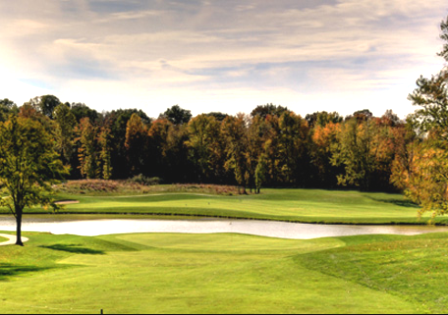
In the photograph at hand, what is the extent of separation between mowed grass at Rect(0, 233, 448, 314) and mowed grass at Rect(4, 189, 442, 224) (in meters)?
22.8

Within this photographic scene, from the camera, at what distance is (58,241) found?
38.9m

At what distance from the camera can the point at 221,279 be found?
67.2ft

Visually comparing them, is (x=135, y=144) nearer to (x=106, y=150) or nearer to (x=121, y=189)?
(x=106, y=150)

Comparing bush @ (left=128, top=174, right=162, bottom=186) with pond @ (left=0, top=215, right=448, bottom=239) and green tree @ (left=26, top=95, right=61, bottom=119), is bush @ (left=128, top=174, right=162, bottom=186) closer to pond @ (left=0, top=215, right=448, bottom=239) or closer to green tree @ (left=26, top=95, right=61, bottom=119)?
pond @ (left=0, top=215, right=448, bottom=239)

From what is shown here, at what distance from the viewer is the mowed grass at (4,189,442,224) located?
190ft

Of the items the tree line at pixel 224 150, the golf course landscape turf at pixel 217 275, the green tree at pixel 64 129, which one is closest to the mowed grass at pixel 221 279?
the golf course landscape turf at pixel 217 275

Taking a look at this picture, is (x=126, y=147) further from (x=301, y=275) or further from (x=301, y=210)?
(x=301, y=275)

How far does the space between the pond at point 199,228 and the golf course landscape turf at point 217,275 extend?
17.0ft

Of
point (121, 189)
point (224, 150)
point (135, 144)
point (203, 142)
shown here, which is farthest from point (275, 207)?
point (135, 144)

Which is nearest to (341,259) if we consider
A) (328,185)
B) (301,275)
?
(301,275)

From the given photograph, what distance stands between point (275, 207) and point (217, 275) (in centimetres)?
4824

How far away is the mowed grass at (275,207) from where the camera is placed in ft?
190

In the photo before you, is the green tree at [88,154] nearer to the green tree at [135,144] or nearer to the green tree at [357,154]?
the green tree at [135,144]

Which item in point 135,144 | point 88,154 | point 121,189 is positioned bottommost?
point 121,189
